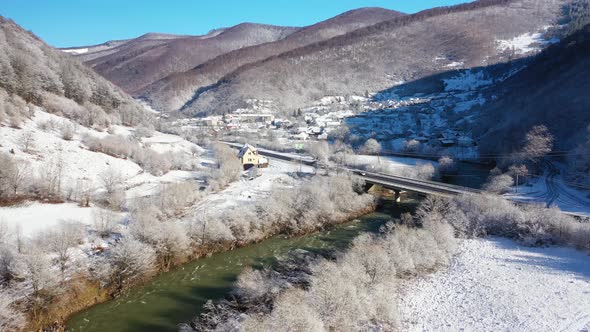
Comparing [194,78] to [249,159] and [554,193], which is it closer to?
[249,159]

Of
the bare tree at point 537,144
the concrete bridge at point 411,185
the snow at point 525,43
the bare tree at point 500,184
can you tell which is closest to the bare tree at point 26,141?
the concrete bridge at point 411,185

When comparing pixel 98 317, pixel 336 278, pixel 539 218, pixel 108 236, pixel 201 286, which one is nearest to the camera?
pixel 336 278

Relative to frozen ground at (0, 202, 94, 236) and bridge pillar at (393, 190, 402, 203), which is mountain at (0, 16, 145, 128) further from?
bridge pillar at (393, 190, 402, 203)

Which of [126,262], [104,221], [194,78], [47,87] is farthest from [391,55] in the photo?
[126,262]

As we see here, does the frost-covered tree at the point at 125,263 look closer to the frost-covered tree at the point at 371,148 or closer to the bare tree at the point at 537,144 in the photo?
the bare tree at the point at 537,144

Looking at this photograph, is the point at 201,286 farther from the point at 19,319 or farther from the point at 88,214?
the point at 88,214

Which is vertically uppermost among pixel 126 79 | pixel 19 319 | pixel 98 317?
pixel 126 79

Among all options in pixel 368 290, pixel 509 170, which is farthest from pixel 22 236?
pixel 509 170
